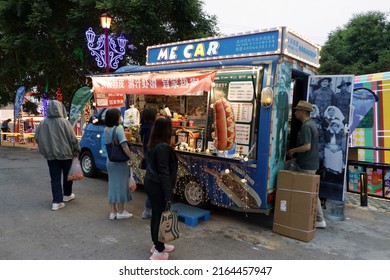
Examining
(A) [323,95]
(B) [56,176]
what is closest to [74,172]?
(B) [56,176]

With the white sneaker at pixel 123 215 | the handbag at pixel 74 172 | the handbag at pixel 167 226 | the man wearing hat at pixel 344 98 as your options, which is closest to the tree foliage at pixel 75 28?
Result: the handbag at pixel 74 172

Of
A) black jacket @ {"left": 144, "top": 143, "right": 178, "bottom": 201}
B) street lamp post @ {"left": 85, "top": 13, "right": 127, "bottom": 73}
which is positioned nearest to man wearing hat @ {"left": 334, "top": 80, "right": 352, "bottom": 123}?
black jacket @ {"left": 144, "top": 143, "right": 178, "bottom": 201}

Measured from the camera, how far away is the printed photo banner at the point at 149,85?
489 centimetres

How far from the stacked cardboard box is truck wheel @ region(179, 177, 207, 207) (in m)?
1.33

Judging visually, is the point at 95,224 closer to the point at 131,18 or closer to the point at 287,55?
the point at 287,55

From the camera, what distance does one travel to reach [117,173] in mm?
4926

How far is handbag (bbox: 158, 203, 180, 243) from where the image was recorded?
337 cm

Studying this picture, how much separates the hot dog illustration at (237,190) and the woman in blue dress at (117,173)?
142 centimetres

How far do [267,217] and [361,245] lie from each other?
1.51 metres

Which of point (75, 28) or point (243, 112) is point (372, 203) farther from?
point (75, 28)

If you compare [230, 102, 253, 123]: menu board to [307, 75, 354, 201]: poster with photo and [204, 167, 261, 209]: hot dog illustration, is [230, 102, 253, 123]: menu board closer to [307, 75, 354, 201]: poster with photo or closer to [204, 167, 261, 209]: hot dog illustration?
[204, 167, 261, 209]: hot dog illustration

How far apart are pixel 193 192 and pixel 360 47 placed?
19000 mm

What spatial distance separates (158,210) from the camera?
3533 mm

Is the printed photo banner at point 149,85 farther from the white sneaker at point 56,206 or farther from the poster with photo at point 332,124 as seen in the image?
the white sneaker at point 56,206
